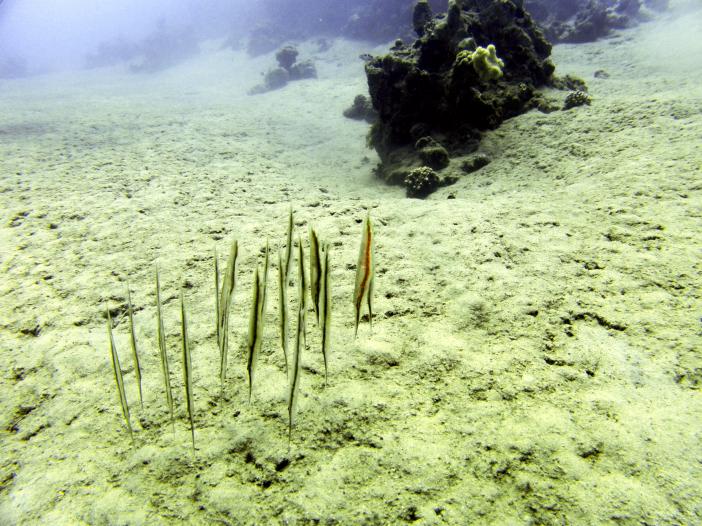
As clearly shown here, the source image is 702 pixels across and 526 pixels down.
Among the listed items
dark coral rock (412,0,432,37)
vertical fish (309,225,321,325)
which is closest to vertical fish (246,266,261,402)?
vertical fish (309,225,321,325)

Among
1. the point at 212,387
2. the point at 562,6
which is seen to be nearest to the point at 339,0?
the point at 562,6

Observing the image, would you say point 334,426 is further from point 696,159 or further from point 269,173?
point 269,173

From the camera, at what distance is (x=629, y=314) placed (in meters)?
2.10

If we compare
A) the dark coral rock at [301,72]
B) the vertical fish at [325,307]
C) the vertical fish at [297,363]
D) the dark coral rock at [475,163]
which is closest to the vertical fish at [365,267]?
the vertical fish at [325,307]

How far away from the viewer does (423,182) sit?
5.26 m

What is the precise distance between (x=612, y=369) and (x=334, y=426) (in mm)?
1508

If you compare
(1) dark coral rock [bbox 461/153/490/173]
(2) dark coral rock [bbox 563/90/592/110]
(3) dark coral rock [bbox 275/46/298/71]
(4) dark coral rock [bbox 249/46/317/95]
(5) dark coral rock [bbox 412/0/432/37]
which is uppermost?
(3) dark coral rock [bbox 275/46/298/71]

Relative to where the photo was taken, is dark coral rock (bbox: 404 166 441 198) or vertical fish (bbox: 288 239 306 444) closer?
vertical fish (bbox: 288 239 306 444)

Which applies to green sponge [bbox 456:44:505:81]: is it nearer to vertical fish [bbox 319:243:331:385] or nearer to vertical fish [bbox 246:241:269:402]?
vertical fish [bbox 319:243:331:385]

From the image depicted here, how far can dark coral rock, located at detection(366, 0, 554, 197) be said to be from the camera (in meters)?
5.84

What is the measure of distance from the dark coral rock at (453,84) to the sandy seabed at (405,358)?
1858 millimetres

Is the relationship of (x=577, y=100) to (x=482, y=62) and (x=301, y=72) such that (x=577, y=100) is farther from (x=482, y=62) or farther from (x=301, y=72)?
(x=301, y=72)

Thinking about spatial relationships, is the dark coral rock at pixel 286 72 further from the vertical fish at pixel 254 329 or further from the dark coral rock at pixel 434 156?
the vertical fish at pixel 254 329

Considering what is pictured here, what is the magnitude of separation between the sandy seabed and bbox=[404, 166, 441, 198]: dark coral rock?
2.40 ft
